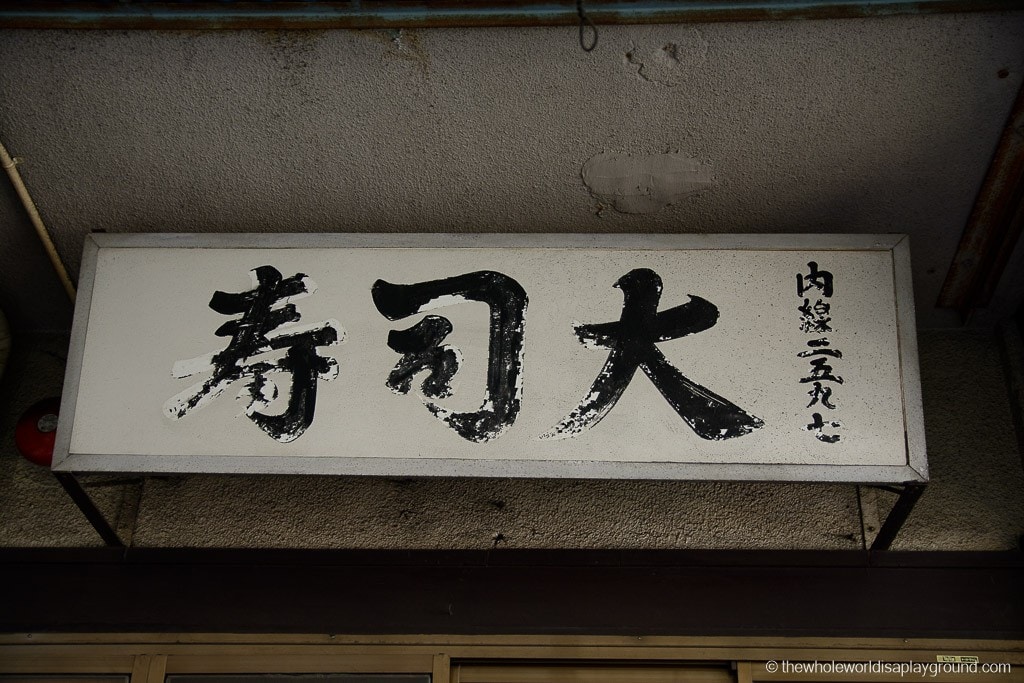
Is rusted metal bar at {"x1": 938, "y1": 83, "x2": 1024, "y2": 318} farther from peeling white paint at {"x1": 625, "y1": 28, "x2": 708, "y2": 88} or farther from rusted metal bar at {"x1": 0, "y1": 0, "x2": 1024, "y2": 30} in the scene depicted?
peeling white paint at {"x1": 625, "y1": 28, "x2": 708, "y2": 88}

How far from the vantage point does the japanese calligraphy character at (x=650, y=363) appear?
256 centimetres

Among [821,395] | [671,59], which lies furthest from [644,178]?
[821,395]

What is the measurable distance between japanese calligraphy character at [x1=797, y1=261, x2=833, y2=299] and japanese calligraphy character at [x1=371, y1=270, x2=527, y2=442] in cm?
95

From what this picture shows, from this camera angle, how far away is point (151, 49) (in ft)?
9.19

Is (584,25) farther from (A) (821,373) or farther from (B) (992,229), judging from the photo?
(B) (992,229)

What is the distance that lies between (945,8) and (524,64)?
1.40 meters

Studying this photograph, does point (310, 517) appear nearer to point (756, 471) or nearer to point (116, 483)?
point (116, 483)

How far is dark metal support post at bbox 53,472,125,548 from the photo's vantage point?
264cm

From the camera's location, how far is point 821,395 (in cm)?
258

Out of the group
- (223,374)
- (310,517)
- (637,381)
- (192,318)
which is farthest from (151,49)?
(637,381)

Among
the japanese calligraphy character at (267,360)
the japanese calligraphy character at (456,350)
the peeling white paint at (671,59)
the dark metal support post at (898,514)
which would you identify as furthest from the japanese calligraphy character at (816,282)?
the japanese calligraphy character at (267,360)

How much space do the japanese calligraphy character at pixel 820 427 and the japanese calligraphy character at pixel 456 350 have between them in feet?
3.12

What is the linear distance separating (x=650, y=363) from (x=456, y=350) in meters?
0.65

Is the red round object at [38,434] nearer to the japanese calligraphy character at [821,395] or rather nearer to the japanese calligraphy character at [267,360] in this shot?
the japanese calligraphy character at [267,360]
